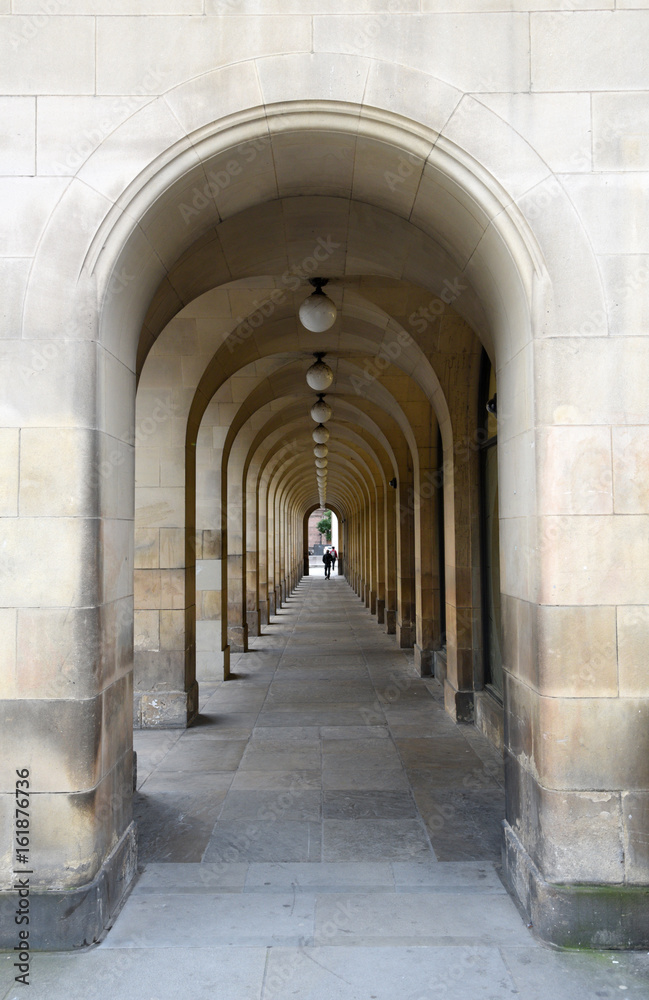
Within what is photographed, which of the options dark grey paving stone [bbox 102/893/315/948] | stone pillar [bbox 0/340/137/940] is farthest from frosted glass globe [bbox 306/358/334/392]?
dark grey paving stone [bbox 102/893/315/948]

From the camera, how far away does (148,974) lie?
10.3 ft

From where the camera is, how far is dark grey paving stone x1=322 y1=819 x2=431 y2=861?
4.32 metres

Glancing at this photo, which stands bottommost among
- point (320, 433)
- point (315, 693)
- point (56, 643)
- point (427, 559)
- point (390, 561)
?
point (315, 693)

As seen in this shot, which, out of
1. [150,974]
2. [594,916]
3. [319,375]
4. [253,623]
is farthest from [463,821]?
[253,623]

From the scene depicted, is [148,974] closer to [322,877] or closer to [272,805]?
[322,877]

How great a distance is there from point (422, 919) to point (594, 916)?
79 cm

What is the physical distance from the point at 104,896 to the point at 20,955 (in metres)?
0.40

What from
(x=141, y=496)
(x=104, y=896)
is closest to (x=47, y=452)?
(x=104, y=896)

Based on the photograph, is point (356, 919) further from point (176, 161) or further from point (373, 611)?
point (373, 611)

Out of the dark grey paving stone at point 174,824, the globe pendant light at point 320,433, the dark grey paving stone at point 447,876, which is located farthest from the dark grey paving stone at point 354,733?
the globe pendant light at point 320,433

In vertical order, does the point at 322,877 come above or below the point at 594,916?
below

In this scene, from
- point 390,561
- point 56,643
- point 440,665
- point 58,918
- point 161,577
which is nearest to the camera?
point 58,918

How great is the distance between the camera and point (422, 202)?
4320 millimetres

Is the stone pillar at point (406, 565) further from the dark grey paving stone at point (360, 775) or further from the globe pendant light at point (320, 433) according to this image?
the dark grey paving stone at point (360, 775)
